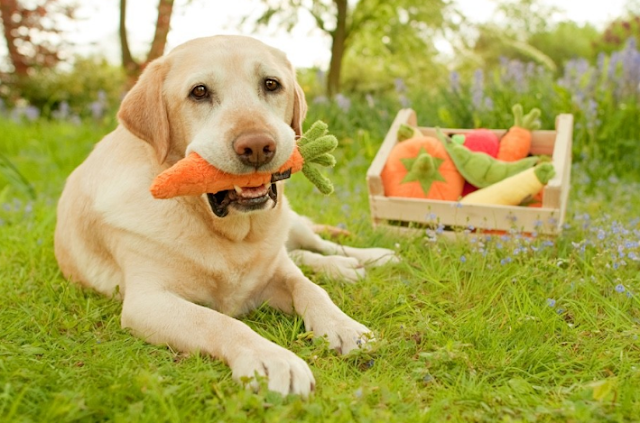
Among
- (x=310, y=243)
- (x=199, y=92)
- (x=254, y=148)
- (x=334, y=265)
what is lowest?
(x=310, y=243)

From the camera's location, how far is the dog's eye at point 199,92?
8.07 feet

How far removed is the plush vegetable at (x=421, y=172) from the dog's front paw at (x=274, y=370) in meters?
1.99

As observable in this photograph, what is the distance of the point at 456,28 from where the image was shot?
11.4 metres

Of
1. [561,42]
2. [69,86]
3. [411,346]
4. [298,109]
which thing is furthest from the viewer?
[561,42]

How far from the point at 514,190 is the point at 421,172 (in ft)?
1.89

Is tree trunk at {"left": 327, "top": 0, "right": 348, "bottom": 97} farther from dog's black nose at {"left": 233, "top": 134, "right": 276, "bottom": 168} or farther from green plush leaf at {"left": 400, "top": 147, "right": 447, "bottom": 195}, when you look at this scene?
dog's black nose at {"left": 233, "top": 134, "right": 276, "bottom": 168}

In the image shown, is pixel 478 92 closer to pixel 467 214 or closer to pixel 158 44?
pixel 467 214

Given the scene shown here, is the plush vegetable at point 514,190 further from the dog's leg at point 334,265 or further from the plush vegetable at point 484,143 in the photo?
the dog's leg at point 334,265

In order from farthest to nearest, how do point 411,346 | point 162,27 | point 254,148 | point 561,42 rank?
point 561,42 → point 162,27 → point 411,346 → point 254,148

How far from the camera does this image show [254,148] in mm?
2211

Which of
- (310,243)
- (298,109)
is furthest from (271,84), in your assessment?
(310,243)

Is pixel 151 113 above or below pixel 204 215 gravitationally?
above

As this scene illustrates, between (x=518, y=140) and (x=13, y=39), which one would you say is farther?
(x=13, y=39)

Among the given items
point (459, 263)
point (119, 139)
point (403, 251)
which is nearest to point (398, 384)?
point (459, 263)
